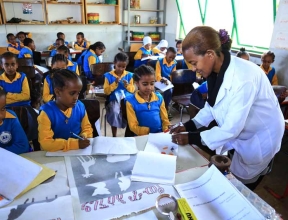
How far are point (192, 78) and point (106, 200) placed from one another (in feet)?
8.30

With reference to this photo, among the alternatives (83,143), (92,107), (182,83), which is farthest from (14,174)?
(182,83)

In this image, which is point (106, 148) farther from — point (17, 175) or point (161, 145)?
point (17, 175)

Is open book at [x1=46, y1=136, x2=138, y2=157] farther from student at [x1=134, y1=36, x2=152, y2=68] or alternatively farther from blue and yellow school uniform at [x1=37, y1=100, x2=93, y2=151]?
student at [x1=134, y1=36, x2=152, y2=68]

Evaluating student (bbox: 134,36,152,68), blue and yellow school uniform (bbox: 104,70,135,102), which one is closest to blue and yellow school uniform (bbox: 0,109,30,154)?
blue and yellow school uniform (bbox: 104,70,135,102)

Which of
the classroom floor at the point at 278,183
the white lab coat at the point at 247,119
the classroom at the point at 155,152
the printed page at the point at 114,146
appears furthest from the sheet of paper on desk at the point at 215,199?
the classroom floor at the point at 278,183

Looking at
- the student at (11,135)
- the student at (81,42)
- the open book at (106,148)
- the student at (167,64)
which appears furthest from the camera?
the student at (81,42)

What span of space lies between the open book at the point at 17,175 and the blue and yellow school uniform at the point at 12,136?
1.19ft

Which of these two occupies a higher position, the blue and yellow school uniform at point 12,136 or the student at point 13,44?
the student at point 13,44

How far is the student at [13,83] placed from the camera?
237 centimetres

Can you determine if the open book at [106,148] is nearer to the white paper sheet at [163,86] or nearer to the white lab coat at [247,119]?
the white lab coat at [247,119]

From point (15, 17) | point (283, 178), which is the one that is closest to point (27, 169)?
point (283, 178)

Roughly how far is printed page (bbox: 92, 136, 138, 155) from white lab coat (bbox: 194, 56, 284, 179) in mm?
362

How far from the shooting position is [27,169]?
3.02 feet

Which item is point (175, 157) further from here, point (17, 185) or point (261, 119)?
point (17, 185)
